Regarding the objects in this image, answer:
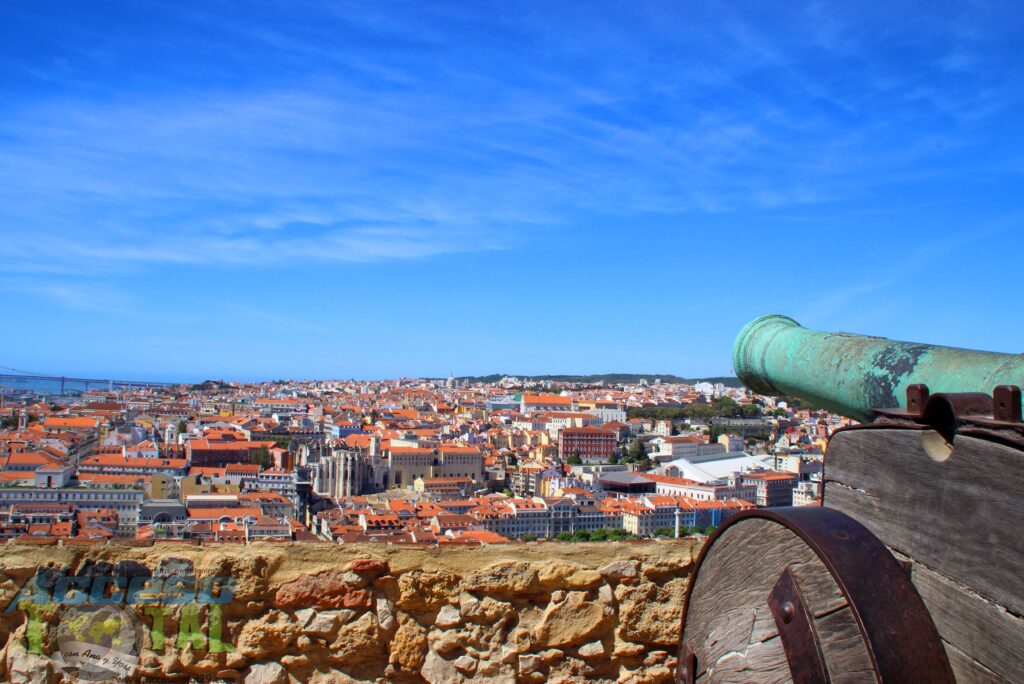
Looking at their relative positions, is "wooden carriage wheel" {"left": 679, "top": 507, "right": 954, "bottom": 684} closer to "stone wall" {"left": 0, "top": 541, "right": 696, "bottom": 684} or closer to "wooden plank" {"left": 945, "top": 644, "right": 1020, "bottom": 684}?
"wooden plank" {"left": 945, "top": 644, "right": 1020, "bottom": 684}

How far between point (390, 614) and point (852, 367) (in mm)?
1055

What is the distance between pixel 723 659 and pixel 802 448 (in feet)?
178

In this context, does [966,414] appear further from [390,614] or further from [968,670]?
[390,614]

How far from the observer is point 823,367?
1528 millimetres

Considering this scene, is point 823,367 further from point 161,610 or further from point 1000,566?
point 161,610

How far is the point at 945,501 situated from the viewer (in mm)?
971

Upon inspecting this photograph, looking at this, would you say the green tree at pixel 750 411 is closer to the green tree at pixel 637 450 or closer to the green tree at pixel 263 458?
the green tree at pixel 637 450

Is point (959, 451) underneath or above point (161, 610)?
above

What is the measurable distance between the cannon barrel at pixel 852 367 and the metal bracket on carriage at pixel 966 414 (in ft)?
0.40

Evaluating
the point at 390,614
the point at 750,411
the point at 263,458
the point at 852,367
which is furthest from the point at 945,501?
the point at 750,411

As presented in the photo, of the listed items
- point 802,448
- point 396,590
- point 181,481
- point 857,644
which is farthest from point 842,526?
point 802,448

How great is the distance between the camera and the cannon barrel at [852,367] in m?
1.17

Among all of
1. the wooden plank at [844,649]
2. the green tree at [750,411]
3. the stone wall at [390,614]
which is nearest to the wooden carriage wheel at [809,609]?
the wooden plank at [844,649]

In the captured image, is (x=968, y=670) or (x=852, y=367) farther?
(x=852, y=367)
